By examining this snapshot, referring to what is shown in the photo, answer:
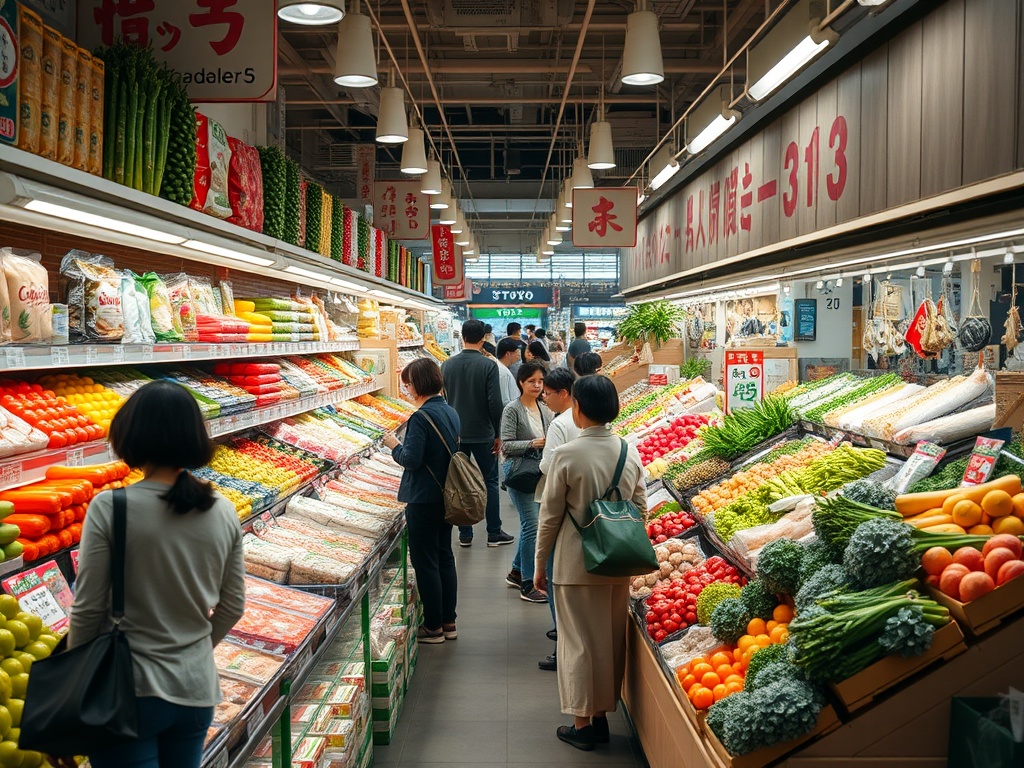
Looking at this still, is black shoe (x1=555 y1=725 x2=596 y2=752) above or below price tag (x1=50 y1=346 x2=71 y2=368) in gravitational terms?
below

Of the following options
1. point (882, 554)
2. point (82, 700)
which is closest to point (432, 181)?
point (882, 554)

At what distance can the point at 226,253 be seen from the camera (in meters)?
4.71

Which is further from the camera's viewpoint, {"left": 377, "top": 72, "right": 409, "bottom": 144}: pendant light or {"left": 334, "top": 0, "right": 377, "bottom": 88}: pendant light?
{"left": 377, "top": 72, "right": 409, "bottom": 144}: pendant light

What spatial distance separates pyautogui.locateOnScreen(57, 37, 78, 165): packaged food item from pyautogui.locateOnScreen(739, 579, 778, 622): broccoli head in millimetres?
3076

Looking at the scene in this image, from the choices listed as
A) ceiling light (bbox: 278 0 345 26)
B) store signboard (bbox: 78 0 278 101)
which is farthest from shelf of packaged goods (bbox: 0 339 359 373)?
ceiling light (bbox: 278 0 345 26)

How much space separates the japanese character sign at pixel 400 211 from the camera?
44.7 ft

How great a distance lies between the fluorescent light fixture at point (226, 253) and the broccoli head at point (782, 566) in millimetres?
2821

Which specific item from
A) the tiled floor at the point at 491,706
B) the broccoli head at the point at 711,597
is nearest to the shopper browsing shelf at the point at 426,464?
the tiled floor at the point at 491,706

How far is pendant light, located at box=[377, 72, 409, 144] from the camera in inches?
298

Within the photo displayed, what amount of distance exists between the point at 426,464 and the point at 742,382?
8.70 ft

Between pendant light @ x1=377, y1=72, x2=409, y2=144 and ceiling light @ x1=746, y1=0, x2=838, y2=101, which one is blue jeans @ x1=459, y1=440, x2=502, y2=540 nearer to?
pendant light @ x1=377, y1=72, x2=409, y2=144

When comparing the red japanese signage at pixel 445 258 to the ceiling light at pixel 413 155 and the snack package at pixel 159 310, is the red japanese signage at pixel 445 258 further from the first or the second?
the snack package at pixel 159 310

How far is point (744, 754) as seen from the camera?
2.86 m

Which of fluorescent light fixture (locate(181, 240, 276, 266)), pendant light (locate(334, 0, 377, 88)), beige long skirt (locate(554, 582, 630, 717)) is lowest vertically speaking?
beige long skirt (locate(554, 582, 630, 717))
